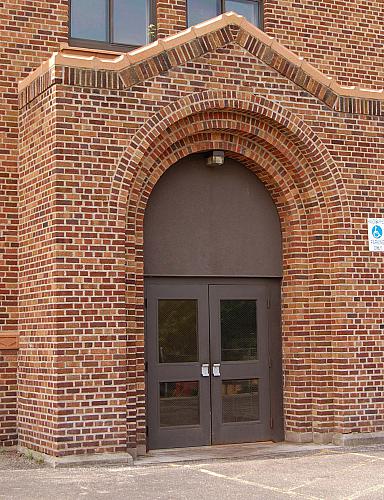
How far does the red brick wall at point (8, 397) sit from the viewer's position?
1097 cm

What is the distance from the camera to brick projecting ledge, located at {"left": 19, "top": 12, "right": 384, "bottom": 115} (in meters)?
10.4

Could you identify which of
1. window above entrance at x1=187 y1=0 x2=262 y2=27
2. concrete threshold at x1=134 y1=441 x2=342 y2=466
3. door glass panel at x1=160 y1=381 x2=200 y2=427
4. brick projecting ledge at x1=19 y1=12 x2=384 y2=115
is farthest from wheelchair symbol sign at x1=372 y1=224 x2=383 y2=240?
window above entrance at x1=187 y1=0 x2=262 y2=27

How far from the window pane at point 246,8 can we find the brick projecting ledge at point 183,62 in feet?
6.41

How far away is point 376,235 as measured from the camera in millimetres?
11852

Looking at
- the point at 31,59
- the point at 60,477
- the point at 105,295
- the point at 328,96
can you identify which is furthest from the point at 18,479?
the point at 328,96

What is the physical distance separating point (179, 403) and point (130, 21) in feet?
18.1

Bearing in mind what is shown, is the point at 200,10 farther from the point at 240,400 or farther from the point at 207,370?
the point at 240,400

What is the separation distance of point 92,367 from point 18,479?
1.59 meters

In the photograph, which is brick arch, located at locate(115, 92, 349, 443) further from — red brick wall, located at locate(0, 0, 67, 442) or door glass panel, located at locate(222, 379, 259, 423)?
red brick wall, located at locate(0, 0, 67, 442)

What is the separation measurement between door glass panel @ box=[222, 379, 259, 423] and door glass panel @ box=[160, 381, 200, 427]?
43 centimetres

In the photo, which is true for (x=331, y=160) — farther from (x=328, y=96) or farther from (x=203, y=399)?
(x=203, y=399)

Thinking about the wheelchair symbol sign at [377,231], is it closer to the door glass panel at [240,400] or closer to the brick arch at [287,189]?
the brick arch at [287,189]

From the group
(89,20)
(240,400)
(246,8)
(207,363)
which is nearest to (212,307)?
(207,363)

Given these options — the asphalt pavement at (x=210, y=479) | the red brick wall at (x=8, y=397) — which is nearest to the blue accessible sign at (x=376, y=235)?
the asphalt pavement at (x=210, y=479)
